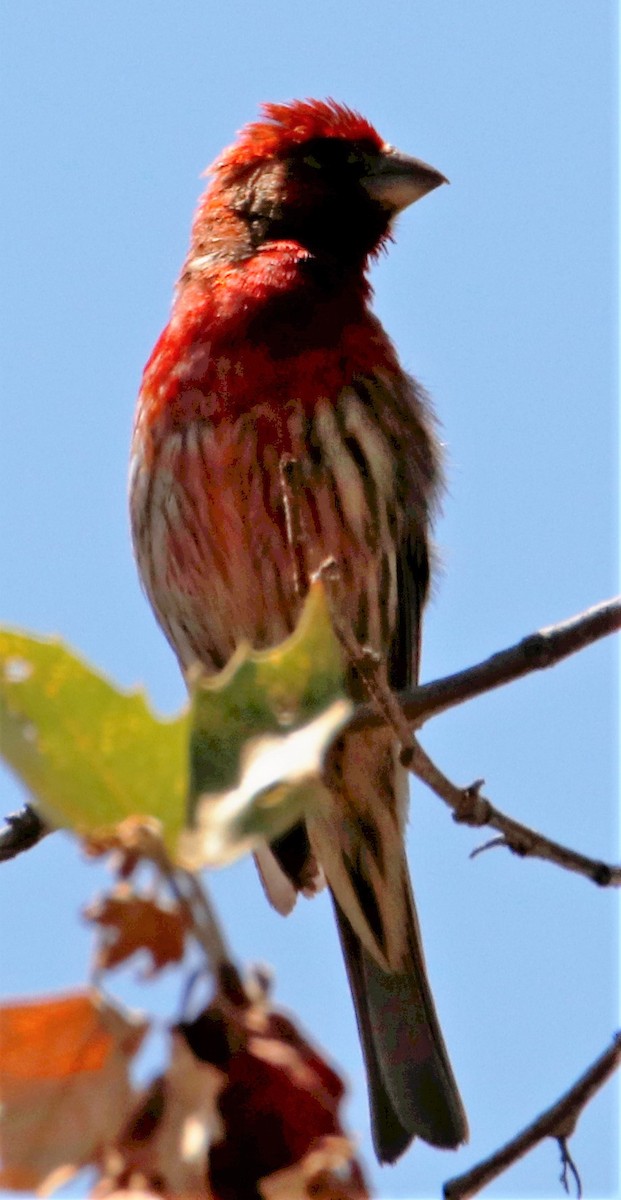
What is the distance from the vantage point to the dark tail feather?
627 centimetres

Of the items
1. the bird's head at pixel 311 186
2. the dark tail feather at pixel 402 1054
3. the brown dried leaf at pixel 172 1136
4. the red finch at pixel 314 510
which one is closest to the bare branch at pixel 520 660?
the red finch at pixel 314 510

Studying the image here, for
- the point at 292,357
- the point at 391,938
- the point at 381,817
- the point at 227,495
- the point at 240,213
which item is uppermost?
the point at 240,213

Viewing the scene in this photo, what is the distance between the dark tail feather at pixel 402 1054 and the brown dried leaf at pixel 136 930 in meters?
4.52

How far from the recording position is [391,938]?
6.91m

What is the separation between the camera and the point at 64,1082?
6.48 ft

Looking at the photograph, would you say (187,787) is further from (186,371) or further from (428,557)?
(428,557)

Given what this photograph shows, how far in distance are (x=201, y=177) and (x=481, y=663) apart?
3.83 m

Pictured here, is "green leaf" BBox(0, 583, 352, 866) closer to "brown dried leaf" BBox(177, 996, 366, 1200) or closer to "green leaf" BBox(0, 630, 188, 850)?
"green leaf" BBox(0, 630, 188, 850)

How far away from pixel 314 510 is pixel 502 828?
232 cm

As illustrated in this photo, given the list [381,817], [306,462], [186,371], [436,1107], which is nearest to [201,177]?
[186,371]

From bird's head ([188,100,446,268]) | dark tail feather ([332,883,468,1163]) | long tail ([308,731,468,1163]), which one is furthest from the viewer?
bird's head ([188,100,446,268])

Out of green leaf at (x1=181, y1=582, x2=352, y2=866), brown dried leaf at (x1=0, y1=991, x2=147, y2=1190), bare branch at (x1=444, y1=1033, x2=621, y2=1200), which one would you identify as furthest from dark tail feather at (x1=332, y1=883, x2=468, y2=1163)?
green leaf at (x1=181, y1=582, x2=352, y2=866)

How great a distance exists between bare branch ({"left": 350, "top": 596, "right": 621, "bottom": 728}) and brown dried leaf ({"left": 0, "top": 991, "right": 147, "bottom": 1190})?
3.04 meters

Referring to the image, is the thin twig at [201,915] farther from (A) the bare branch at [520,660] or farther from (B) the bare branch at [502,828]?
(A) the bare branch at [520,660]
